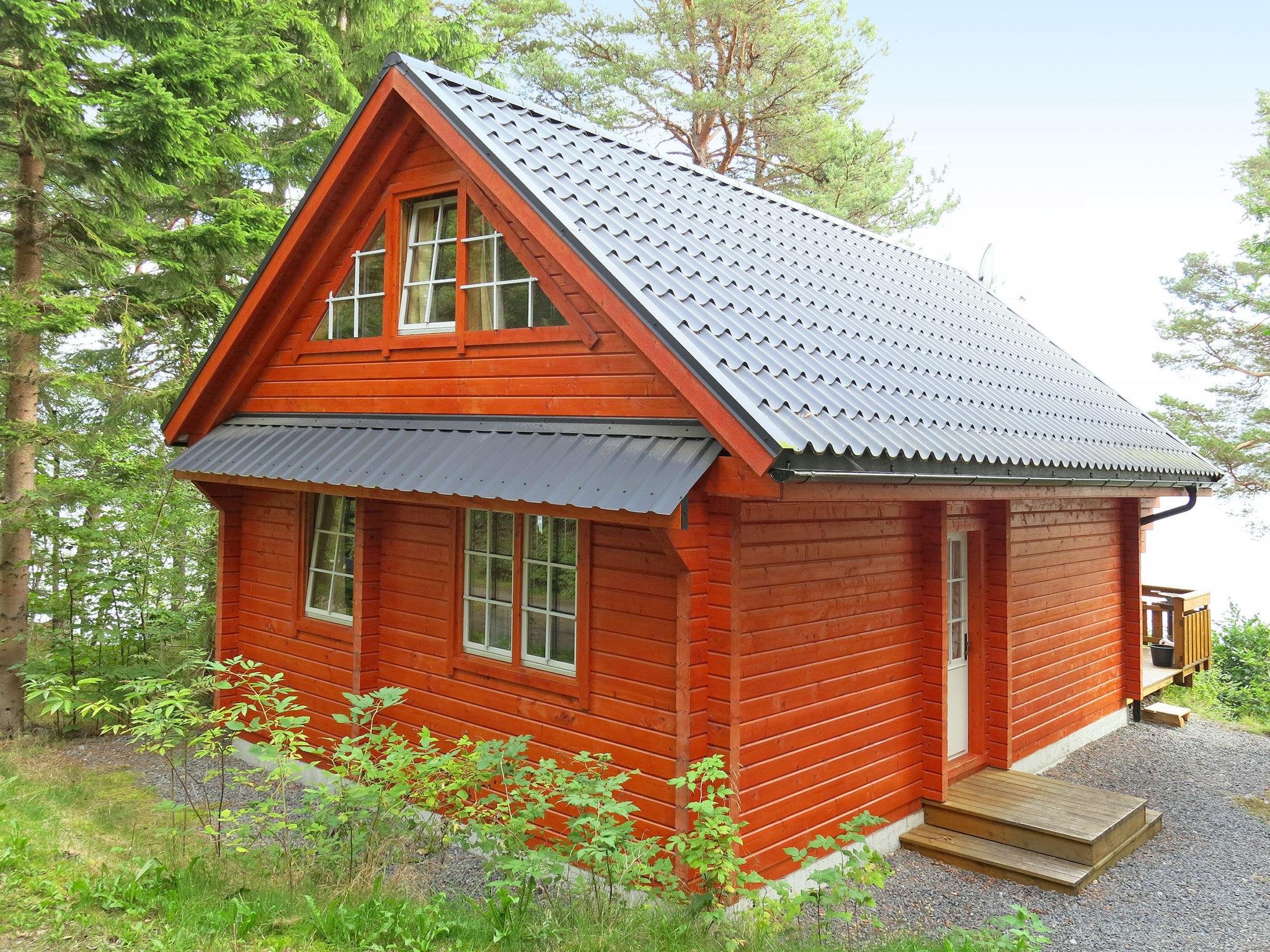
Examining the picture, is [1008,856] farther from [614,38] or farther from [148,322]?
[614,38]

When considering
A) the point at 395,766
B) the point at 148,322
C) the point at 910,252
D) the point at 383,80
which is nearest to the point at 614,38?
the point at 910,252

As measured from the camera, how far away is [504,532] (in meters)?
6.88

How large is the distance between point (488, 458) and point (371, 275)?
9.25ft

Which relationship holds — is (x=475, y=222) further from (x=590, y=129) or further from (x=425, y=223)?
(x=590, y=129)

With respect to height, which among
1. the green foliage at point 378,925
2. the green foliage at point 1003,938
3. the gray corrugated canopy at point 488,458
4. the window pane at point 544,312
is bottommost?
the green foliage at point 1003,938

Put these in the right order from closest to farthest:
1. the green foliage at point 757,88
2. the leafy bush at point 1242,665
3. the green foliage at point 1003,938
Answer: the green foliage at point 1003,938
the leafy bush at point 1242,665
the green foliage at point 757,88

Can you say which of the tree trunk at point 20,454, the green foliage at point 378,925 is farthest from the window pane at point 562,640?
the tree trunk at point 20,454

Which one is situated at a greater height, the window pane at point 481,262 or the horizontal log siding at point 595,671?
the window pane at point 481,262

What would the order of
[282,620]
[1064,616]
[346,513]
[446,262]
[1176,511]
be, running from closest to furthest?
[446,262]
[346,513]
[282,620]
[1064,616]
[1176,511]

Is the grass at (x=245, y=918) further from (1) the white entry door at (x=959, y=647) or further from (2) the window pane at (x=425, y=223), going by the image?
(2) the window pane at (x=425, y=223)

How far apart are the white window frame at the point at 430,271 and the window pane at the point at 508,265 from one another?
478 millimetres

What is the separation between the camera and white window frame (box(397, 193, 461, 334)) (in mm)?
7391

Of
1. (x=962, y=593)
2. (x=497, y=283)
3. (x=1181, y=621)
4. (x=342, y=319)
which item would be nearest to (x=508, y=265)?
(x=497, y=283)

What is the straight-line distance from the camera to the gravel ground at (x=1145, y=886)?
229 inches
